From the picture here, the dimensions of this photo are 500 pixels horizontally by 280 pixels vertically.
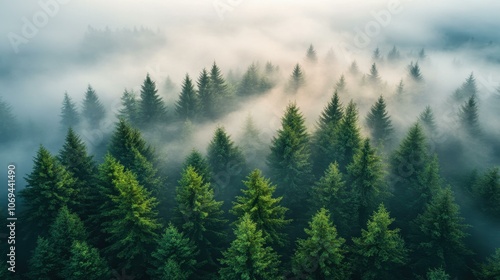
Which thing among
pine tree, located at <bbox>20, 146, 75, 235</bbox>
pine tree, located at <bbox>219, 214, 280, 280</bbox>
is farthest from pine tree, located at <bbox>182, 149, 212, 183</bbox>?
pine tree, located at <bbox>20, 146, 75, 235</bbox>

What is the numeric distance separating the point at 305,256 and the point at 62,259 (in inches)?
943

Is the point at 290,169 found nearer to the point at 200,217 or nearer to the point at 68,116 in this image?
the point at 200,217

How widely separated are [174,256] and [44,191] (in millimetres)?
16128

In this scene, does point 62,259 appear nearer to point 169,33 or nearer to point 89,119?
point 89,119

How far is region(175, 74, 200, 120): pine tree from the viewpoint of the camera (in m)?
64.9

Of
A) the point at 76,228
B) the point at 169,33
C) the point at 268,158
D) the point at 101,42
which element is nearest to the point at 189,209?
the point at 76,228

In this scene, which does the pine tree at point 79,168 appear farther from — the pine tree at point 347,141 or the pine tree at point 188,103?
the pine tree at point 347,141

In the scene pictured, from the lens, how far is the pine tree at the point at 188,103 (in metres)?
64.9

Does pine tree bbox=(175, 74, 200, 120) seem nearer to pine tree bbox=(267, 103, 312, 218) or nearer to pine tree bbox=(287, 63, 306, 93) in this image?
pine tree bbox=(287, 63, 306, 93)

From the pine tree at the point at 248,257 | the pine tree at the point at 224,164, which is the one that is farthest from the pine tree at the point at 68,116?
the pine tree at the point at 248,257

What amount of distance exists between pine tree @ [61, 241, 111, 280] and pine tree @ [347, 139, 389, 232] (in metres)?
27.9

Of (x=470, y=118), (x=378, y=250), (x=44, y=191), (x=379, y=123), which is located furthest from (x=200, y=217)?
(x=470, y=118)

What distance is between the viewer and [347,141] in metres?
45.6

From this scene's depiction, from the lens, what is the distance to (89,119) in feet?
272
